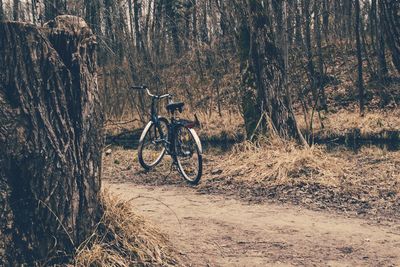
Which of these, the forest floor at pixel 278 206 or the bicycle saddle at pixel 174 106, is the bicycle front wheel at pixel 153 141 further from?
the bicycle saddle at pixel 174 106

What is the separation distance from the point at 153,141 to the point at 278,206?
305 centimetres

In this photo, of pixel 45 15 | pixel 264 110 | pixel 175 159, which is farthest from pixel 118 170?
pixel 45 15

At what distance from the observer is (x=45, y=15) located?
→ 15.7 metres

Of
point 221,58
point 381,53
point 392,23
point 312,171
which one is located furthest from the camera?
point 221,58

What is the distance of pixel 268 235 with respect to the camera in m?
5.29

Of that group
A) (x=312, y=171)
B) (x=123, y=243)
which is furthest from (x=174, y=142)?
(x=123, y=243)

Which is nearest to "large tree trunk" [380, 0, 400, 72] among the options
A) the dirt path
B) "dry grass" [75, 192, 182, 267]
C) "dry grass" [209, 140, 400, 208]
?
"dry grass" [209, 140, 400, 208]

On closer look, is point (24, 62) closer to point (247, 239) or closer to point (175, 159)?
point (247, 239)

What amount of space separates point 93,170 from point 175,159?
451 cm

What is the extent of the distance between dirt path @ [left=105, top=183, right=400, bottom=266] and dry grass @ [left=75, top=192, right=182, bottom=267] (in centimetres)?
29

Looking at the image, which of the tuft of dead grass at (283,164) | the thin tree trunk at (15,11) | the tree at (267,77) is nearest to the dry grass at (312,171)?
the tuft of dead grass at (283,164)

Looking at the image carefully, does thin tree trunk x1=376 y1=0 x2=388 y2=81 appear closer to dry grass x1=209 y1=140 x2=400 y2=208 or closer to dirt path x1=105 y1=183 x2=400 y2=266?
dry grass x1=209 y1=140 x2=400 y2=208

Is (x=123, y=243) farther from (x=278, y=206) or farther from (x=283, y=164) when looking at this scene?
(x=283, y=164)

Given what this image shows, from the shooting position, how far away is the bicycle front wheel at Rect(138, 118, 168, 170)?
9023 millimetres
